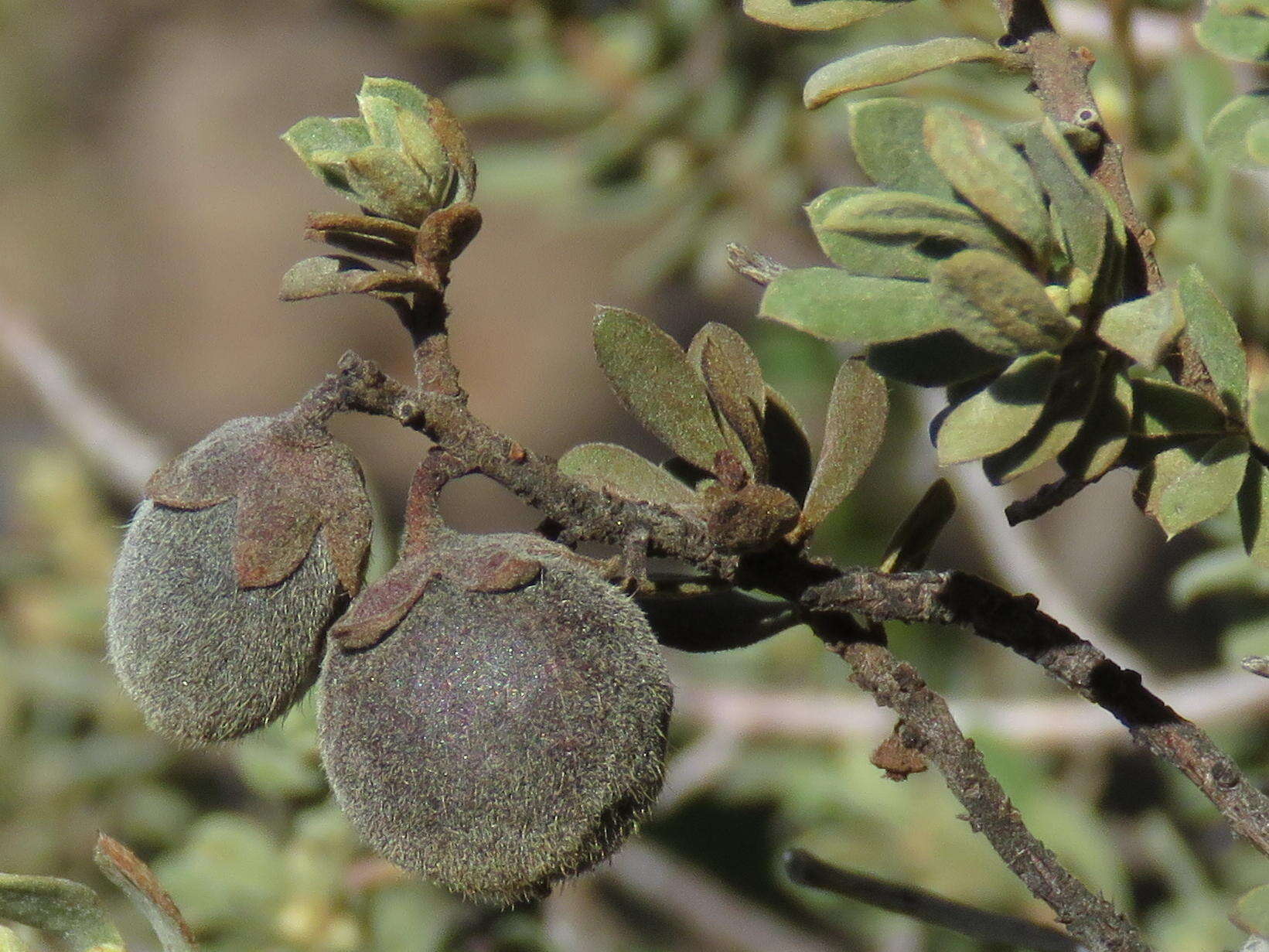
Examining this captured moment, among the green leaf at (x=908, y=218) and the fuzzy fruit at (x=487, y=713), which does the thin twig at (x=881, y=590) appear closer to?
the fuzzy fruit at (x=487, y=713)

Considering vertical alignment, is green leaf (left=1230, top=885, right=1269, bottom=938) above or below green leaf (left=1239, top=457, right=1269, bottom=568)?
below

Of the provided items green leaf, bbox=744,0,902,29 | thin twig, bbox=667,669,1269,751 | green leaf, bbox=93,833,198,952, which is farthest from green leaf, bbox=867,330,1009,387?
thin twig, bbox=667,669,1269,751

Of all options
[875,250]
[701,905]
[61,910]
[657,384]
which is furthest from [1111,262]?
[701,905]

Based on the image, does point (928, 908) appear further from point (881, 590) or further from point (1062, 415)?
point (1062, 415)

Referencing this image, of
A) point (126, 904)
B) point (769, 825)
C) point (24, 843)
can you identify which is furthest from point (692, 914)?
point (24, 843)

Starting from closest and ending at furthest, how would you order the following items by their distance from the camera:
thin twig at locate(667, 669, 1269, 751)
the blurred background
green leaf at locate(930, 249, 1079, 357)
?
green leaf at locate(930, 249, 1079, 357)
the blurred background
thin twig at locate(667, 669, 1269, 751)

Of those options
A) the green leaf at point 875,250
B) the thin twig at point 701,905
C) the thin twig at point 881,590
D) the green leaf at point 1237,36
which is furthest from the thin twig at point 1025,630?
the thin twig at point 701,905

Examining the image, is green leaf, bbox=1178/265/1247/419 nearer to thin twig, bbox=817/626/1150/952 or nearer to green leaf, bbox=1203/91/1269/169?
green leaf, bbox=1203/91/1269/169

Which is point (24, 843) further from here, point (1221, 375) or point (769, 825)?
point (1221, 375)
